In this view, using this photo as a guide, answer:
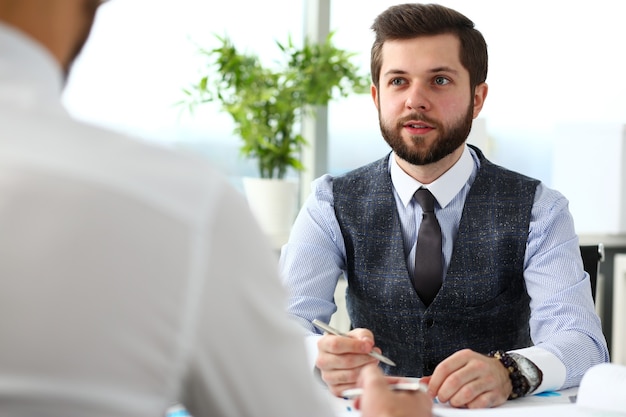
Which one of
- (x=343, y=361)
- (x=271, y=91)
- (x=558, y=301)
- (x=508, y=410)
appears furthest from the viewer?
(x=271, y=91)

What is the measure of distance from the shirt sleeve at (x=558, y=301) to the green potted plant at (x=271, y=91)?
1548mm

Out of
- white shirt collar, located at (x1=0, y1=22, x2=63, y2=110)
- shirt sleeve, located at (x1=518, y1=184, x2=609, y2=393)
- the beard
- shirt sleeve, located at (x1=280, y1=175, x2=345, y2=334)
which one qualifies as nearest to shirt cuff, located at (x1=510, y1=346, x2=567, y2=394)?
shirt sleeve, located at (x1=518, y1=184, x2=609, y2=393)

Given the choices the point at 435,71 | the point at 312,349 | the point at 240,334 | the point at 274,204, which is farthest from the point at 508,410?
the point at 274,204

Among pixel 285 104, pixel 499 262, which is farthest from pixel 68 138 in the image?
pixel 285 104

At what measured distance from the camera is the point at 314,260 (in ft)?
6.55

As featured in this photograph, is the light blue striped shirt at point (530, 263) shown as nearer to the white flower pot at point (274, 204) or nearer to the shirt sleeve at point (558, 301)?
the shirt sleeve at point (558, 301)

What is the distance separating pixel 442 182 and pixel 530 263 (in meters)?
0.29

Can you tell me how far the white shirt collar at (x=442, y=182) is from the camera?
2053mm

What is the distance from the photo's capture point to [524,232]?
1.96 m

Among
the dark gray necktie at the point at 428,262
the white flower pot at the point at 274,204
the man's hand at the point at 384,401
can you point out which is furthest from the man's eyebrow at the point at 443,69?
the white flower pot at the point at 274,204

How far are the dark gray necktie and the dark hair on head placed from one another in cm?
44

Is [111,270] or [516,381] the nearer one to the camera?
[111,270]

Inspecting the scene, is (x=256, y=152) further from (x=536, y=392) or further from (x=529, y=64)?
(x=536, y=392)

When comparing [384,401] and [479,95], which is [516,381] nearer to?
[384,401]
